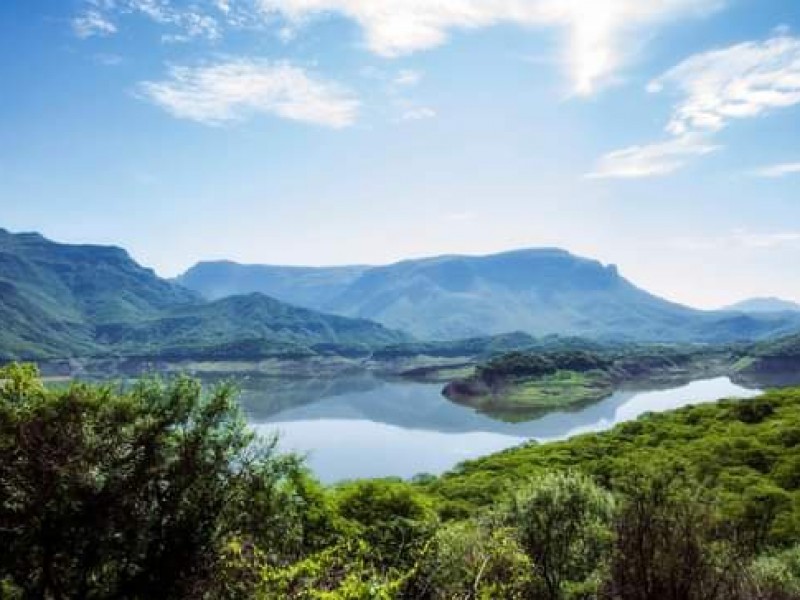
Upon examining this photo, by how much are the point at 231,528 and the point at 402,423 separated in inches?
4398

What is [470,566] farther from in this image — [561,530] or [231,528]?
[561,530]

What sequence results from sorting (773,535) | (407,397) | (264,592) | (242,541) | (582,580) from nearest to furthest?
(264,592) → (242,541) → (582,580) → (773,535) → (407,397)

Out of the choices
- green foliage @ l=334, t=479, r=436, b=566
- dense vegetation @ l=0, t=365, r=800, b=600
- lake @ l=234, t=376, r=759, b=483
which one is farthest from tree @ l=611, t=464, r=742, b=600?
lake @ l=234, t=376, r=759, b=483

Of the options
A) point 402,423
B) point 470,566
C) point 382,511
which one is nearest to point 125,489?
point 470,566

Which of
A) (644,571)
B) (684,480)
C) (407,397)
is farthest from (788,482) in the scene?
(407,397)

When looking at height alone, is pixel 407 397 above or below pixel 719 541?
below

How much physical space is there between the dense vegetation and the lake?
40.4 m

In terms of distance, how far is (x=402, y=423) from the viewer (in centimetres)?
13225

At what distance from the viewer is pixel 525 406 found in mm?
→ 150750

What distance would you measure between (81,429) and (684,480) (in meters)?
16.3

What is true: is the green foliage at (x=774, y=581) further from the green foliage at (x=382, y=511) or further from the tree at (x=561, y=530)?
the green foliage at (x=382, y=511)

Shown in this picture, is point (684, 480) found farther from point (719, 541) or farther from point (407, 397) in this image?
point (407, 397)

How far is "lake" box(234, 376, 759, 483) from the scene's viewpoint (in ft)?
310

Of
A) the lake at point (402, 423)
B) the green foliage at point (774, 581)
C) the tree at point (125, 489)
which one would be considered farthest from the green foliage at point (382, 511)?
the lake at point (402, 423)
